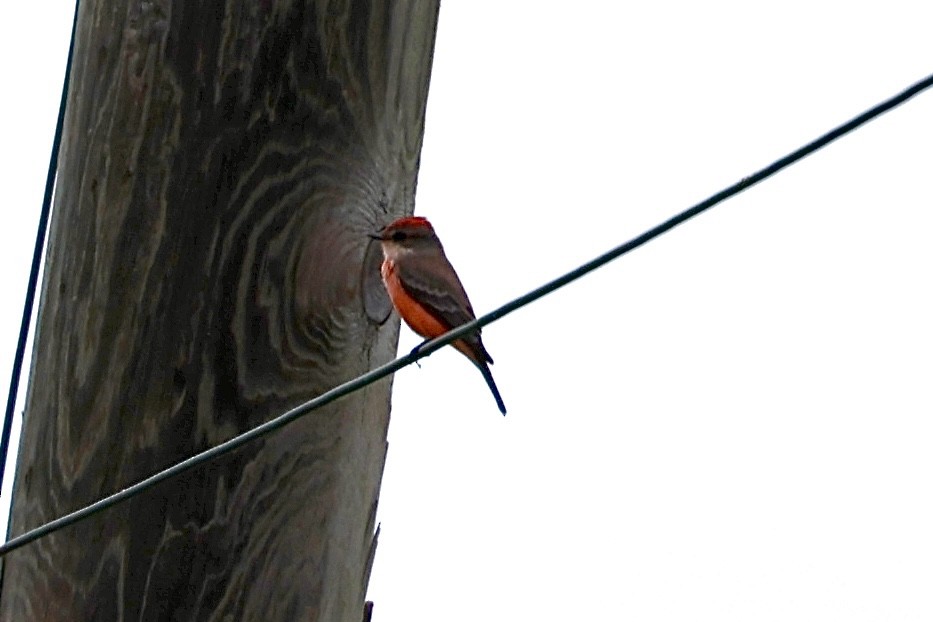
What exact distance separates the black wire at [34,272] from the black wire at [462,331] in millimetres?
352

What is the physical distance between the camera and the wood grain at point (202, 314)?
4.42 m

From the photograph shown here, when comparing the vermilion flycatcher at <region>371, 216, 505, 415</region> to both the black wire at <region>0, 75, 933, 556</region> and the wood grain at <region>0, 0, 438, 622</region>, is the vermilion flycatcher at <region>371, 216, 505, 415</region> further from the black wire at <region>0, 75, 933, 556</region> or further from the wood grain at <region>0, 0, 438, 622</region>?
the black wire at <region>0, 75, 933, 556</region>

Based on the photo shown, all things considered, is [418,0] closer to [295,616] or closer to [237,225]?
[237,225]

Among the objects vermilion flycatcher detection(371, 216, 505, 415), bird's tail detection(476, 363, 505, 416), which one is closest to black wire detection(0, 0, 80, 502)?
vermilion flycatcher detection(371, 216, 505, 415)

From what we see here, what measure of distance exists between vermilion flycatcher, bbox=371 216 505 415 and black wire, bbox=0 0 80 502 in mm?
956

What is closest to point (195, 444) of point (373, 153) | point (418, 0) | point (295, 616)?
point (295, 616)

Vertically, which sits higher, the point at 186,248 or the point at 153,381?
the point at 186,248

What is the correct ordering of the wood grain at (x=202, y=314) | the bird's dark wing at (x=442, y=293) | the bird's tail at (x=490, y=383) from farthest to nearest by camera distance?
the bird's tail at (x=490, y=383), the bird's dark wing at (x=442, y=293), the wood grain at (x=202, y=314)

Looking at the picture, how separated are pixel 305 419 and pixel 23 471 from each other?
0.64 metres

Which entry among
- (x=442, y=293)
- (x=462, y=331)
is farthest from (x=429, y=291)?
(x=462, y=331)

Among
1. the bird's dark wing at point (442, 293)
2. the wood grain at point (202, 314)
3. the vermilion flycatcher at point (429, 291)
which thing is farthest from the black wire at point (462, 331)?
the bird's dark wing at point (442, 293)

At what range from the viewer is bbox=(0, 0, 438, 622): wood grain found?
4422 mm

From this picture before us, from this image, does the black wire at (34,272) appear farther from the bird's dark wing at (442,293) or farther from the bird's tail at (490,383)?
the bird's tail at (490,383)

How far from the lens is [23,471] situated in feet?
15.0
